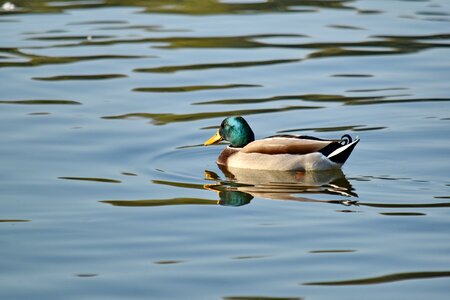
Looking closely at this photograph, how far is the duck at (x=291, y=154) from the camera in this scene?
1265 centimetres

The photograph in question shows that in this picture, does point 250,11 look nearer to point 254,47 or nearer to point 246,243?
point 254,47

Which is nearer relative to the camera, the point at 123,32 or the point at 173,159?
the point at 173,159

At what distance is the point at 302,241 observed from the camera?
9672 millimetres

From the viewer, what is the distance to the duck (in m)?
12.6

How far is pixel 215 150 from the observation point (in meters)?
14.1

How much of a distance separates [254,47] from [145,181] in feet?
24.0

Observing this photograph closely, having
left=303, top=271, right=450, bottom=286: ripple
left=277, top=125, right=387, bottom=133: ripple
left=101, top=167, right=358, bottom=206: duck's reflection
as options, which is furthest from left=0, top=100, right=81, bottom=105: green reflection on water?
left=303, top=271, right=450, bottom=286: ripple

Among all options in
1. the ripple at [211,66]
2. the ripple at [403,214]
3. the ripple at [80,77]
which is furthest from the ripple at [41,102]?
the ripple at [403,214]

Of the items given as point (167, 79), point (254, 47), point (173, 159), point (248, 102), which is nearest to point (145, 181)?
point (173, 159)

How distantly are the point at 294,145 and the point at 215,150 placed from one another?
4.90ft

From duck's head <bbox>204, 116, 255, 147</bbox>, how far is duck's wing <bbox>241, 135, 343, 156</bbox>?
0.49 meters

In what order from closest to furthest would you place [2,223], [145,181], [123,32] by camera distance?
[2,223]
[145,181]
[123,32]

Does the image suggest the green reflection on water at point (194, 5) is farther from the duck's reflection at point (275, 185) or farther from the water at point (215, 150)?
the duck's reflection at point (275, 185)

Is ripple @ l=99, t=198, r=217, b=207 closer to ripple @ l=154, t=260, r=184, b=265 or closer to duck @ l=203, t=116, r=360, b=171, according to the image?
duck @ l=203, t=116, r=360, b=171
